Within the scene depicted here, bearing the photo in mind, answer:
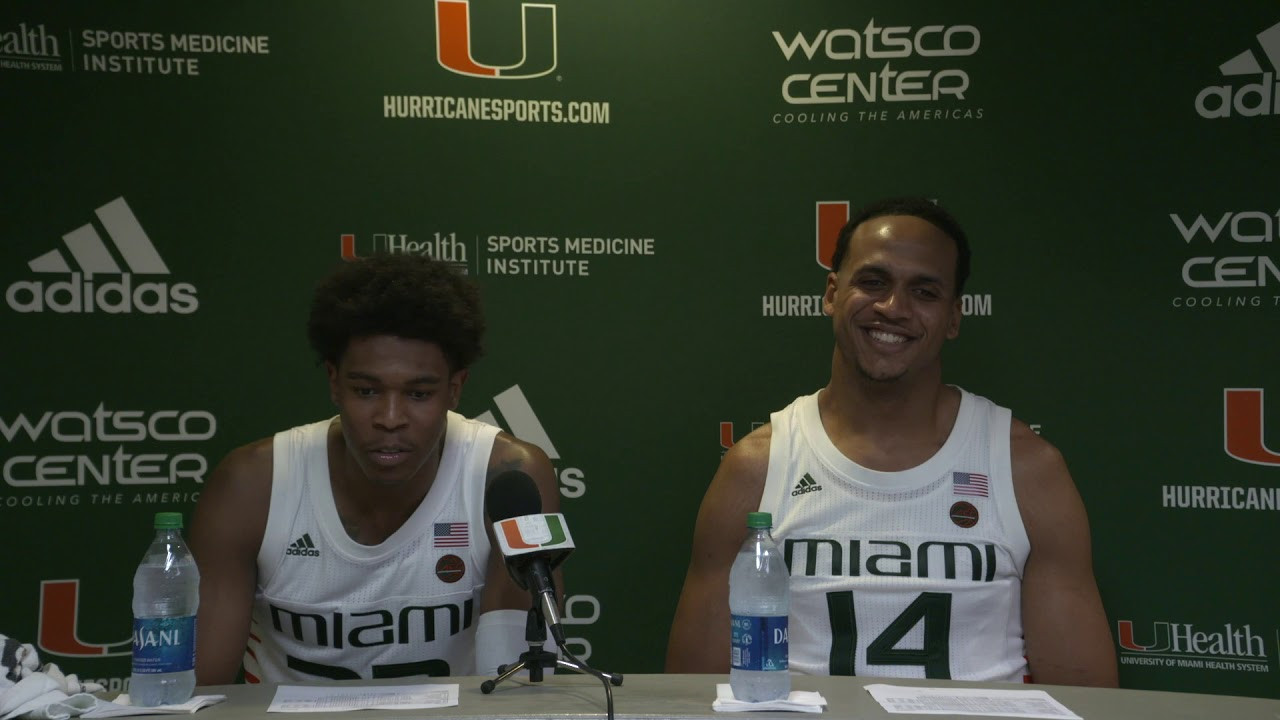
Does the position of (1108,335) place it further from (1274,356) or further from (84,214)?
(84,214)

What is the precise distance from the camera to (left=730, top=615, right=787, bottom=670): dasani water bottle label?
4.98ft

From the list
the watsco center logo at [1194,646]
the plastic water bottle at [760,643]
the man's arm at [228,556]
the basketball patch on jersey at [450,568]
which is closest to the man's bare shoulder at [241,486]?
the man's arm at [228,556]

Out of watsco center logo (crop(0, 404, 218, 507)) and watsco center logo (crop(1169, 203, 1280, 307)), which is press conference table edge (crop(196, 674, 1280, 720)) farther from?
watsco center logo (crop(1169, 203, 1280, 307))

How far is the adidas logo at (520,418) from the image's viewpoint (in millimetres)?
3188

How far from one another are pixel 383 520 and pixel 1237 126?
2.60 meters

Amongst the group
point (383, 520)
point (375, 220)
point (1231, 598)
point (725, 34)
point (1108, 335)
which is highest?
point (725, 34)

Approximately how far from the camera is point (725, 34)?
3209 mm

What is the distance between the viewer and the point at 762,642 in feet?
5.00

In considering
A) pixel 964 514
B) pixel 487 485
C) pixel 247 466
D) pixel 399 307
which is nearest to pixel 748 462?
pixel 964 514

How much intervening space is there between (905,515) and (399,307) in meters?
1.14

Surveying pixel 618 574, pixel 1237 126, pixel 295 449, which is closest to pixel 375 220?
pixel 295 449

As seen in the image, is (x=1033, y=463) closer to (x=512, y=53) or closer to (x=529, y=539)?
(x=529, y=539)

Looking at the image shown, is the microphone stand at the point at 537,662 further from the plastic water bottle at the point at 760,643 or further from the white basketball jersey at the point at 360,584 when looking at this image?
the white basketball jersey at the point at 360,584

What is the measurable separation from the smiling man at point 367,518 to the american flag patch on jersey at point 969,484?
2.83 ft
